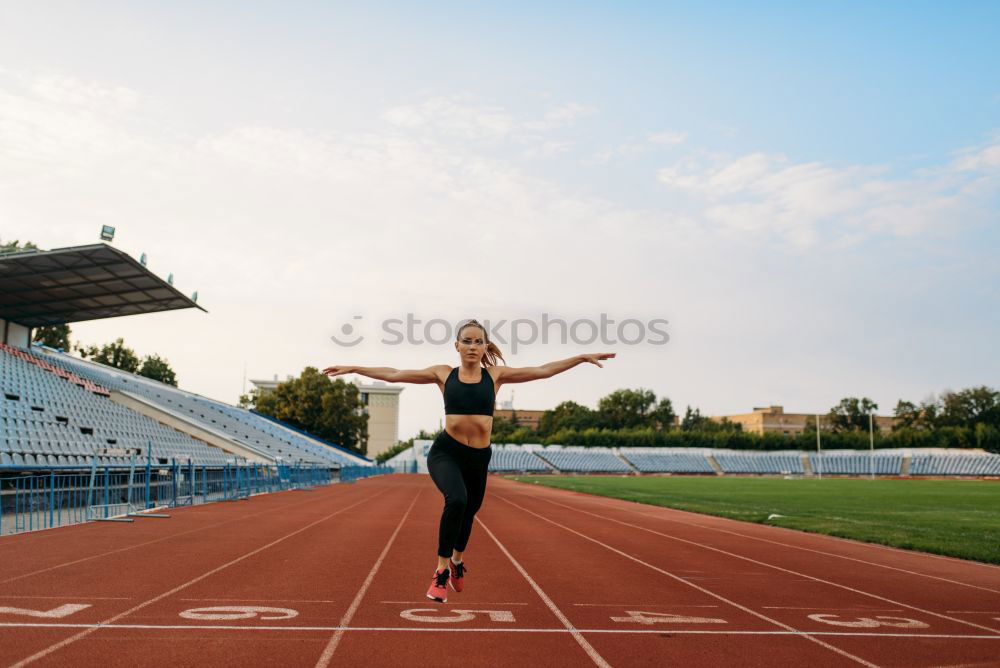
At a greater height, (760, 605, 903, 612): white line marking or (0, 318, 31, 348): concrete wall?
(0, 318, 31, 348): concrete wall

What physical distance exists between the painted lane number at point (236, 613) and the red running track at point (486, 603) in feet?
0.08

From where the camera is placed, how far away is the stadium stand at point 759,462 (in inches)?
3369

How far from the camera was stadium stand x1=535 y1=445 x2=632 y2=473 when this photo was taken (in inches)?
3250

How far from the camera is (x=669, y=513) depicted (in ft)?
72.5

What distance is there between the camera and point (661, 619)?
6.18 m

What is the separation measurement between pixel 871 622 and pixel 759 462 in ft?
283

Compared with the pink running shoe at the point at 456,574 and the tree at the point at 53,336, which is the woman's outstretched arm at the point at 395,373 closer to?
the pink running shoe at the point at 456,574

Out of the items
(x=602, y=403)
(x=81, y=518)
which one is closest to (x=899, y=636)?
(x=81, y=518)

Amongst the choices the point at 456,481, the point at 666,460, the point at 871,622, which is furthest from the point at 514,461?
the point at 456,481

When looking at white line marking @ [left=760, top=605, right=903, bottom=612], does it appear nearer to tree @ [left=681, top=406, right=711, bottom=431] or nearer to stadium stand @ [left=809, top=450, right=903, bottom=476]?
stadium stand @ [left=809, top=450, right=903, bottom=476]

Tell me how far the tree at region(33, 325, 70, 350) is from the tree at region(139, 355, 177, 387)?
34.2 feet

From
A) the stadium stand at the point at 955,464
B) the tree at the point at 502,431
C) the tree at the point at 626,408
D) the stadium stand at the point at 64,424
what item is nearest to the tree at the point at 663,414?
the tree at the point at 626,408

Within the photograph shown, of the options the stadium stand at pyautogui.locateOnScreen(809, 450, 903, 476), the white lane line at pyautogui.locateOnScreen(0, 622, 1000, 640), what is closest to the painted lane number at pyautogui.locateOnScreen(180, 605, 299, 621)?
the white lane line at pyautogui.locateOnScreen(0, 622, 1000, 640)

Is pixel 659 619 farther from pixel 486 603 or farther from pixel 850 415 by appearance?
pixel 850 415
